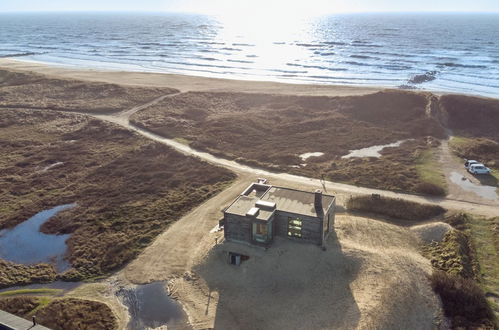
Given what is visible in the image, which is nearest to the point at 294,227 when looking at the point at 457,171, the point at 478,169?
the point at 457,171

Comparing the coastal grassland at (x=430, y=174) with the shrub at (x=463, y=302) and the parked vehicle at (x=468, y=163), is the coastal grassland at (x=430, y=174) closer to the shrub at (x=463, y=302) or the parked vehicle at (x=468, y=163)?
the parked vehicle at (x=468, y=163)

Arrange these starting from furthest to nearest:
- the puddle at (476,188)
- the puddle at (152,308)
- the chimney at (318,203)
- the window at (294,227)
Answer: the puddle at (476,188) < the chimney at (318,203) < the window at (294,227) < the puddle at (152,308)

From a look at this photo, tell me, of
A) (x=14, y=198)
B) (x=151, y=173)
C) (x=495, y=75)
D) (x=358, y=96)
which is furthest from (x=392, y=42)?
(x=14, y=198)

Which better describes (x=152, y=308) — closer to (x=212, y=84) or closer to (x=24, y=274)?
(x=24, y=274)

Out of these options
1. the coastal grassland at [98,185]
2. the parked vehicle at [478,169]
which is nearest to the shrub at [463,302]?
the parked vehicle at [478,169]

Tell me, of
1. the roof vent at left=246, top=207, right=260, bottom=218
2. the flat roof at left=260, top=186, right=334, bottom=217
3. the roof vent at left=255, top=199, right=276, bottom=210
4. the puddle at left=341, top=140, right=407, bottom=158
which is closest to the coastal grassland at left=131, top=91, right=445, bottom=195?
the puddle at left=341, top=140, right=407, bottom=158

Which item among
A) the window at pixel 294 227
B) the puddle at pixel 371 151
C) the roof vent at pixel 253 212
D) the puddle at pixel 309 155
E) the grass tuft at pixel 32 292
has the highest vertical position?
the roof vent at pixel 253 212
